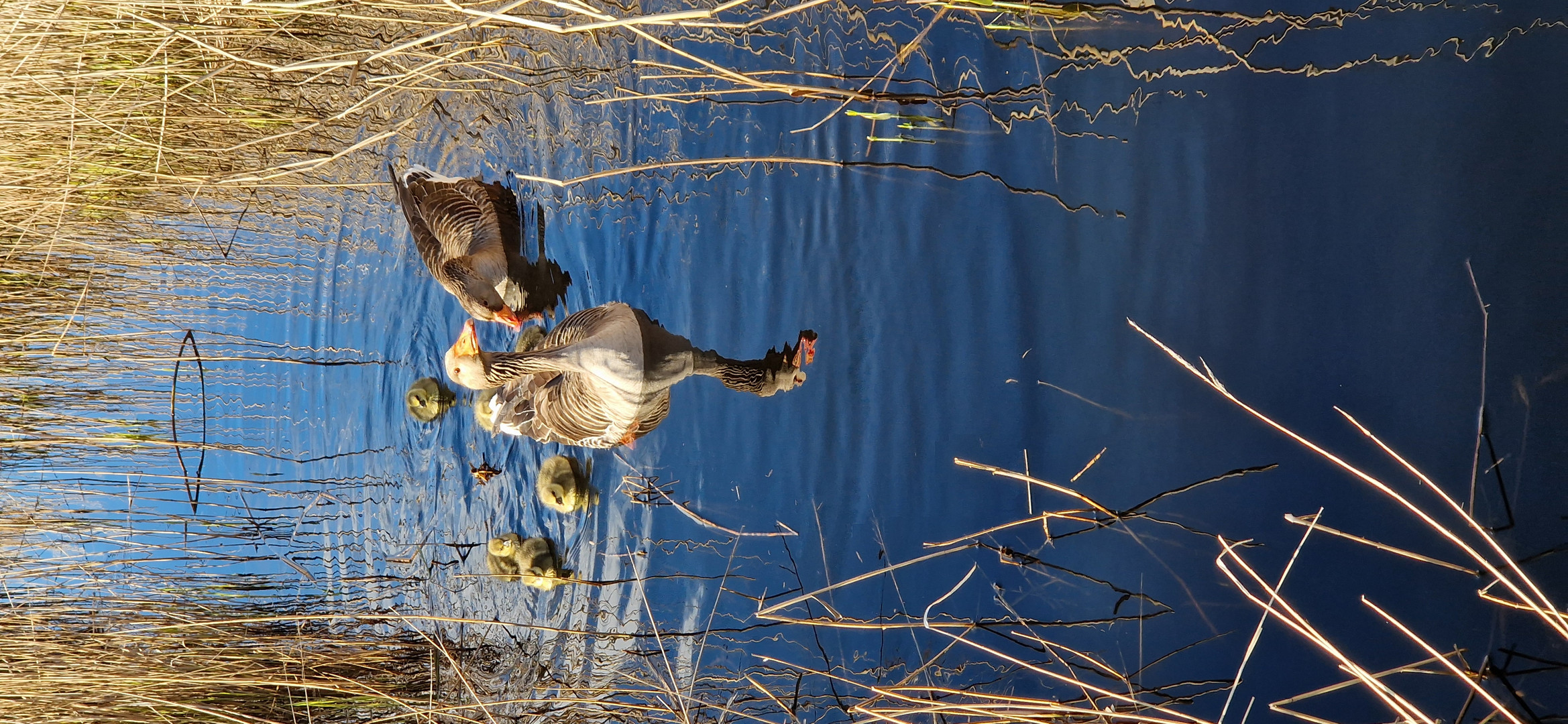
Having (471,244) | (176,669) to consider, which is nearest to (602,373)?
(471,244)

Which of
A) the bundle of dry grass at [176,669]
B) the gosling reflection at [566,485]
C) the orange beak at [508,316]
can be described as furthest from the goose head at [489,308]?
the bundle of dry grass at [176,669]

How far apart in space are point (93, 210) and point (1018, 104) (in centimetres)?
468

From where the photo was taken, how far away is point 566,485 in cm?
454

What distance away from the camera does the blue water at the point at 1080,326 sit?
2.33m

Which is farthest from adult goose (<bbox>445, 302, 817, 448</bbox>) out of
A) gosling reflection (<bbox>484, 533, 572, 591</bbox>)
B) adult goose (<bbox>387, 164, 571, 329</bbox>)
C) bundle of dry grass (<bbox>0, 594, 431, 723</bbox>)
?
bundle of dry grass (<bbox>0, 594, 431, 723</bbox>)

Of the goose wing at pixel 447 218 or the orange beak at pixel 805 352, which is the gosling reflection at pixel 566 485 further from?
the orange beak at pixel 805 352

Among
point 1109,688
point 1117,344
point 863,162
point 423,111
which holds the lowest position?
point 1109,688

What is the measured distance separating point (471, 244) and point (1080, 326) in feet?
9.46

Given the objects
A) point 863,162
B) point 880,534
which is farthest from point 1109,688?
point 863,162

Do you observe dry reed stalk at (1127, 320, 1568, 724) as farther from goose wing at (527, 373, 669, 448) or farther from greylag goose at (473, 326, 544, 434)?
greylag goose at (473, 326, 544, 434)

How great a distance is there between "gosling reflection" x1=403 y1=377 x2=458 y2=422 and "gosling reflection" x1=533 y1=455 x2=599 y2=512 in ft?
4.30

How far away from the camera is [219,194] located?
4.95 meters

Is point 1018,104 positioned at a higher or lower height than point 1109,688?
higher

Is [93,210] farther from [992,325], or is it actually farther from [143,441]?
[992,325]
